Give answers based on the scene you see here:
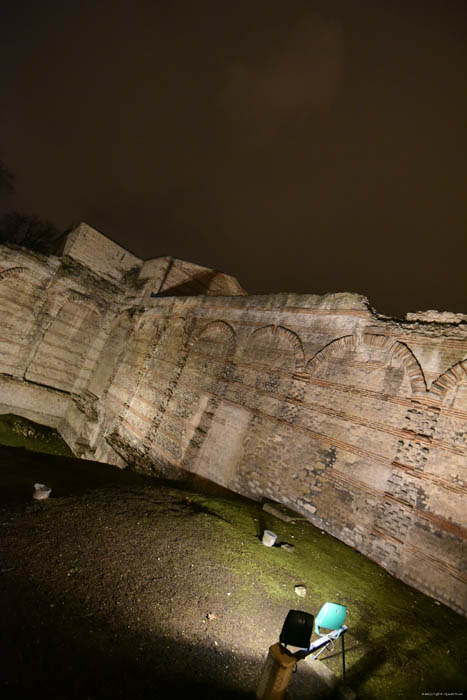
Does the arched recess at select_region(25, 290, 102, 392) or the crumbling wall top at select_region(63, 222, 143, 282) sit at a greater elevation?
the crumbling wall top at select_region(63, 222, 143, 282)

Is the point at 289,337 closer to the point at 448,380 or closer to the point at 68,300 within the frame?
the point at 448,380

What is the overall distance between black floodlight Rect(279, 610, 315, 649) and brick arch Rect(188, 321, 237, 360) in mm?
7439

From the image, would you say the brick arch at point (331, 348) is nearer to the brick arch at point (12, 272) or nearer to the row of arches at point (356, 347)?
the row of arches at point (356, 347)

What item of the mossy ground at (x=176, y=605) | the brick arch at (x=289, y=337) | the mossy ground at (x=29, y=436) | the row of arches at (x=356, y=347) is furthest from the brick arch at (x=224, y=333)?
the mossy ground at (x=29, y=436)

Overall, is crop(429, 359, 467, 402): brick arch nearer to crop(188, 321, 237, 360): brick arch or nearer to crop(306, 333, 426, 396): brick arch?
crop(306, 333, 426, 396): brick arch

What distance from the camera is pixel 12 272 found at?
44.9ft

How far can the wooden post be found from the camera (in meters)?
2.26

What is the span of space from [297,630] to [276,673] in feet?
1.17

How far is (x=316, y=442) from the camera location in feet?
22.7

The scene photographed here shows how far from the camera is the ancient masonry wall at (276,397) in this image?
5.52 m

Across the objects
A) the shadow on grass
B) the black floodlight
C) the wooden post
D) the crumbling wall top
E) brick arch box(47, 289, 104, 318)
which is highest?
the crumbling wall top

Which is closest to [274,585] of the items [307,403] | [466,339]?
[307,403]

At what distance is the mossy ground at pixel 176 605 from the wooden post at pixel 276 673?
376 mm

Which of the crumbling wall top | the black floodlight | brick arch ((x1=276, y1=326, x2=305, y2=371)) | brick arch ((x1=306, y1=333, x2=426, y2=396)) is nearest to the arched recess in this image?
the crumbling wall top
